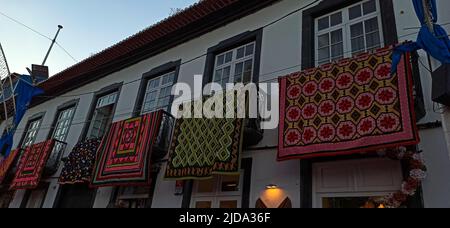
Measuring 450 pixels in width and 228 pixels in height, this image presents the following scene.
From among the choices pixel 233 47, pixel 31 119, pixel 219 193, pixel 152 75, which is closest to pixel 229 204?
pixel 219 193

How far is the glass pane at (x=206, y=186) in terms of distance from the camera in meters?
6.24

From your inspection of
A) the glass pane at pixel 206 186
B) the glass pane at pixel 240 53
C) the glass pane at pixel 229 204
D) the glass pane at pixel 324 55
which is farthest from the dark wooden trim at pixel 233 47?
the glass pane at pixel 229 204

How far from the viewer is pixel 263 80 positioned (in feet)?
21.3

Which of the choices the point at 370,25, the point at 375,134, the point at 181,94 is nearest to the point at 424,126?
the point at 375,134

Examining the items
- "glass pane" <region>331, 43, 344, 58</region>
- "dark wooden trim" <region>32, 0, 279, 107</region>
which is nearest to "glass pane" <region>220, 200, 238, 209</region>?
"glass pane" <region>331, 43, 344, 58</region>

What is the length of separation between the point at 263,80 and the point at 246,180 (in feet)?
6.72

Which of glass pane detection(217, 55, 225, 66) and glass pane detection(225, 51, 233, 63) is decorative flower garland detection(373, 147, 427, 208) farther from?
glass pane detection(217, 55, 225, 66)

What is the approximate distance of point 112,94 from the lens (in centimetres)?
1031

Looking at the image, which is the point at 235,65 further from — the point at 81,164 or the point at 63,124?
the point at 63,124

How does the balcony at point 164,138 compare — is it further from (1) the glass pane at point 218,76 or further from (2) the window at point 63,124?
(2) the window at point 63,124

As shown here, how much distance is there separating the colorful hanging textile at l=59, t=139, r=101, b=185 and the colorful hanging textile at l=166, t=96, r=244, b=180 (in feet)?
9.77

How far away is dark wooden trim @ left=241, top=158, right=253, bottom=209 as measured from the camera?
5509mm

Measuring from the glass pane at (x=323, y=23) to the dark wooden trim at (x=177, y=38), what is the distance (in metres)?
1.36

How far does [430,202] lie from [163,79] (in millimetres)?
6882
